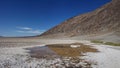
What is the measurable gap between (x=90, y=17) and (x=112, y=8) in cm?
1669

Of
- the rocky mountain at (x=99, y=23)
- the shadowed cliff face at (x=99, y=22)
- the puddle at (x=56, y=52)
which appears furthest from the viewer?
the shadowed cliff face at (x=99, y=22)

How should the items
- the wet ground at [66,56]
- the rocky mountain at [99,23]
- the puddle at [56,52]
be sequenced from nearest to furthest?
the wet ground at [66,56] < the puddle at [56,52] < the rocky mountain at [99,23]

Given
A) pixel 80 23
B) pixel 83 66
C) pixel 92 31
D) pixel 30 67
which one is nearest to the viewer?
pixel 30 67

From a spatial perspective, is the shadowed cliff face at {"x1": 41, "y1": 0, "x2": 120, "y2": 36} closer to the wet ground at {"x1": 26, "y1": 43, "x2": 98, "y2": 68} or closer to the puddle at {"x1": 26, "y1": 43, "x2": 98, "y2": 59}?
the puddle at {"x1": 26, "y1": 43, "x2": 98, "y2": 59}

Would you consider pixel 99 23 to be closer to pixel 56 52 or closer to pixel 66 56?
pixel 56 52

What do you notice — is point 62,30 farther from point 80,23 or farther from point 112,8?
point 112,8

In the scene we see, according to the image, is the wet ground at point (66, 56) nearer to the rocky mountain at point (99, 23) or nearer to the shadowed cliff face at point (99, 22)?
the rocky mountain at point (99, 23)

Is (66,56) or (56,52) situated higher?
(56,52)

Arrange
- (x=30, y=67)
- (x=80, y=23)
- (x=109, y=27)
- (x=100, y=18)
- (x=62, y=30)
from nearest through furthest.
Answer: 1. (x=30, y=67)
2. (x=109, y=27)
3. (x=100, y=18)
4. (x=80, y=23)
5. (x=62, y=30)

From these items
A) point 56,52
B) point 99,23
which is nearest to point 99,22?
point 99,23

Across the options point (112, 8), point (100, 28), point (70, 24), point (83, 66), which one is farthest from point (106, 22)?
point (83, 66)

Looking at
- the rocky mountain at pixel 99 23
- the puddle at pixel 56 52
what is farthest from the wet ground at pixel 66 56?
the rocky mountain at pixel 99 23

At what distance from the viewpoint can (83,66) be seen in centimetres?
1497

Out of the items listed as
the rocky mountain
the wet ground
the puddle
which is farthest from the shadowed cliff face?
the wet ground
